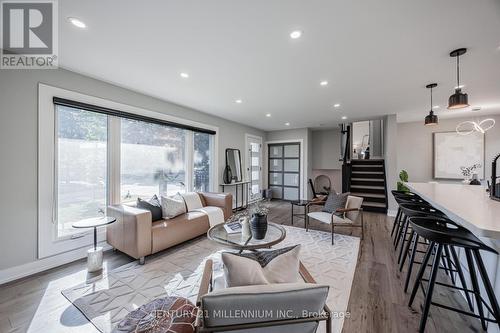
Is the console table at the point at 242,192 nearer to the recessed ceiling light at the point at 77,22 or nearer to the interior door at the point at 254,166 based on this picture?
the interior door at the point at 254,166

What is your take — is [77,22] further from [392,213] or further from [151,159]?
[392,213]

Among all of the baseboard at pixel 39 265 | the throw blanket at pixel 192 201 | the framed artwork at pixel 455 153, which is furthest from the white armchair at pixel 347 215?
the framed artwork at pixel 455 153

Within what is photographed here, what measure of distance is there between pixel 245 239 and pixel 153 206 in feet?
5.78

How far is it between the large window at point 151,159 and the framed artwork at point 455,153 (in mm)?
7238

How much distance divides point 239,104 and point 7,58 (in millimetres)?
3230

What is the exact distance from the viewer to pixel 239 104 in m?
4.16

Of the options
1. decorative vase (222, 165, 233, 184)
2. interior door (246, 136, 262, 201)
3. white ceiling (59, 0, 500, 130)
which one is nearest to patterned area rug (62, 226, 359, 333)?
decorative vase (222, 165, 233, 184)

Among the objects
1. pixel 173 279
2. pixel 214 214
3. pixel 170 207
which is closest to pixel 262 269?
pixel 173 279

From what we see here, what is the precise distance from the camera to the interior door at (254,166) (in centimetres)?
656

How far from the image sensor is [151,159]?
12.2 ft

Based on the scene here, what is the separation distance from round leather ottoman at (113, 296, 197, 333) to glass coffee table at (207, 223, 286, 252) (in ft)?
2.65

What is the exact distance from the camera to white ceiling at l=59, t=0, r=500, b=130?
62.5 inches

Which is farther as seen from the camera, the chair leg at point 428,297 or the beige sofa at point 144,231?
the beige sofa at point 144,231

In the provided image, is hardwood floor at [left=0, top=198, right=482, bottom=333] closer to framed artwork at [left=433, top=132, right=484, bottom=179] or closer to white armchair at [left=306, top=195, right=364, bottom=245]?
white armchair at [left=306, top=195, right=364, bottom=245]
